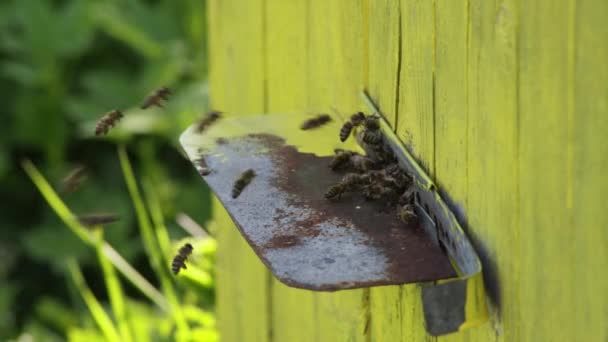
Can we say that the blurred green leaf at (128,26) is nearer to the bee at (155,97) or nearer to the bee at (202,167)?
the bee at (155,97)

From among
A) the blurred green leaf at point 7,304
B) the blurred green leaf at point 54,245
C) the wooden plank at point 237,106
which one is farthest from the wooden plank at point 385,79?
the blurred green leaf at point 54,245

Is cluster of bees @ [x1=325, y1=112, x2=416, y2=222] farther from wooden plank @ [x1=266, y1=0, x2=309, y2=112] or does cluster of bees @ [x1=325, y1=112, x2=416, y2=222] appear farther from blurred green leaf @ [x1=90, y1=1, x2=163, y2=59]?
blurred green leaf @ [x1=90, y1=1, x2=163, y2=59]

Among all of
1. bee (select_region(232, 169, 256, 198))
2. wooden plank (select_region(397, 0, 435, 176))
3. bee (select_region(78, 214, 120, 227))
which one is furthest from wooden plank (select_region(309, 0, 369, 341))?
bee (select_region(78, 214, 120, 227))

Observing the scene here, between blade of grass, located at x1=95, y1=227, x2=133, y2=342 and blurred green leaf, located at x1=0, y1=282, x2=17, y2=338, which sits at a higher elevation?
blade of grass, located at x1=95, y1=227, x2=133, y2=342

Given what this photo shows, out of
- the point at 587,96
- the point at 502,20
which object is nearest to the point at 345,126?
the point at 502,20

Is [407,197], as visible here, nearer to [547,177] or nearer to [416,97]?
[416,97]

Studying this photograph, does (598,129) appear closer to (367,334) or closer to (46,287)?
(367,334)
